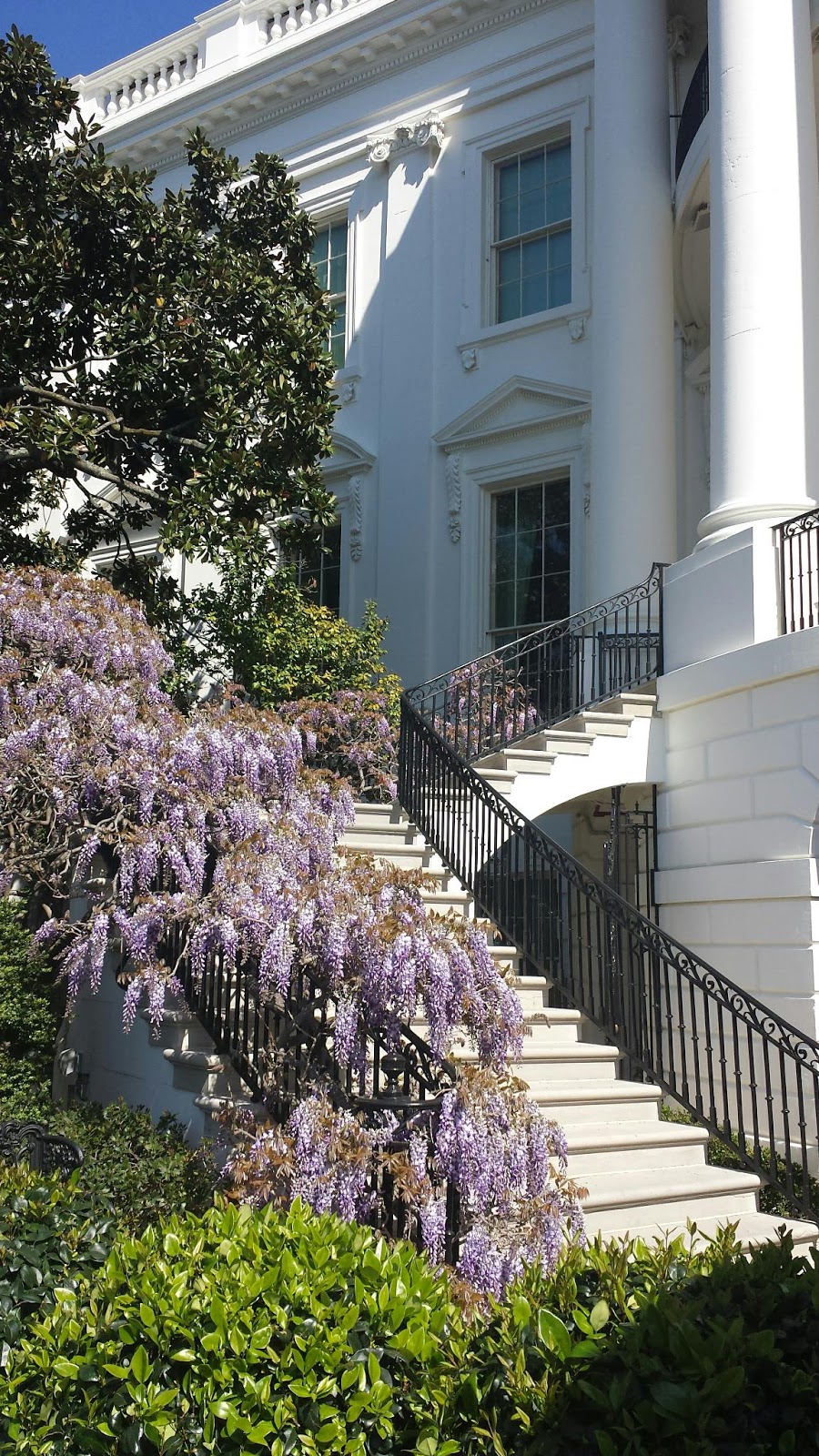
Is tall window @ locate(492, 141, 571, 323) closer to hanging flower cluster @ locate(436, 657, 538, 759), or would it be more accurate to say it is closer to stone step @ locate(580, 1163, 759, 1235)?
hanging flower cluster @ locate(436, 657, 538, 759)

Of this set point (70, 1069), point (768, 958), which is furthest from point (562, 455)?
point (70, 1069)

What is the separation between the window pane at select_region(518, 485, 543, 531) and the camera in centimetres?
1700

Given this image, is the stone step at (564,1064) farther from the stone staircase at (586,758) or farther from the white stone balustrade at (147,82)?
the white stone balustrade at (147,82)

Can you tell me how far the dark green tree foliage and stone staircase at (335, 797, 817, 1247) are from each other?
6063 millimetres

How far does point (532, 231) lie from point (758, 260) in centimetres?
631

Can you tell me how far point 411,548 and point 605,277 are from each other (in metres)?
4.44

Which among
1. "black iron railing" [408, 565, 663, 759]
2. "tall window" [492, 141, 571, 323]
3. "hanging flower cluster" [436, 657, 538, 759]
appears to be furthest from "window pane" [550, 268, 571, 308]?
"hanging flower cluster" [436, 657, 538, 759]

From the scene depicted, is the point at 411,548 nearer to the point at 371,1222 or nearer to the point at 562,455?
the point at 562,455

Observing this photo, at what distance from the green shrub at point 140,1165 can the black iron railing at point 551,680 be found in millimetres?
4968

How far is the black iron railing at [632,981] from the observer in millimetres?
8188

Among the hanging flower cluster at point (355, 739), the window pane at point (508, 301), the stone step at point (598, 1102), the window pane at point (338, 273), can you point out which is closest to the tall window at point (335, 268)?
the window pane at point (338, 273)

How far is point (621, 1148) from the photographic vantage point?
7.80m

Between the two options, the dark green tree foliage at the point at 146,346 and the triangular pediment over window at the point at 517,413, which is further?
the triangular pediment over window at the point at 517,413

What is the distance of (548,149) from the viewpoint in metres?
17.5
